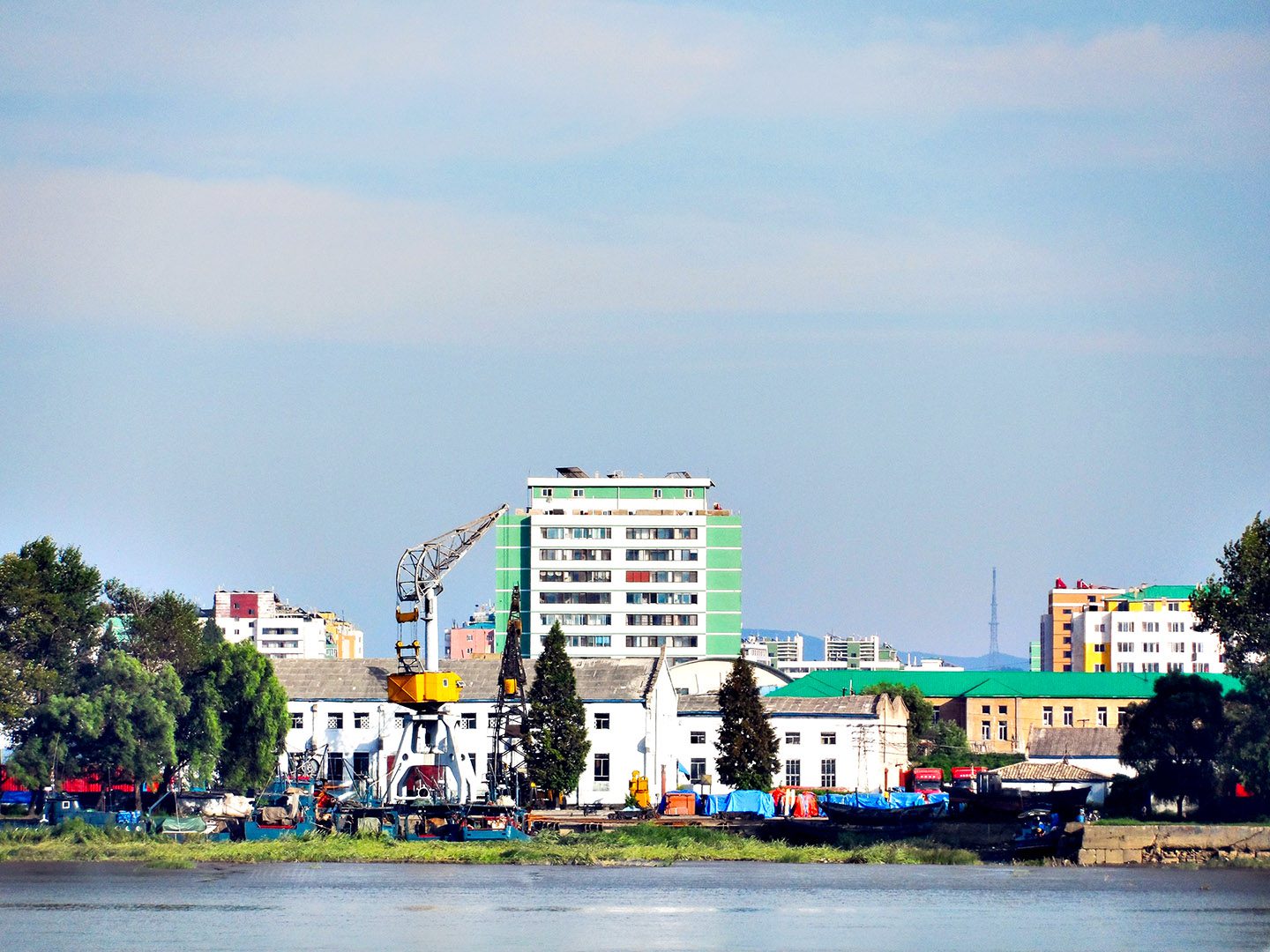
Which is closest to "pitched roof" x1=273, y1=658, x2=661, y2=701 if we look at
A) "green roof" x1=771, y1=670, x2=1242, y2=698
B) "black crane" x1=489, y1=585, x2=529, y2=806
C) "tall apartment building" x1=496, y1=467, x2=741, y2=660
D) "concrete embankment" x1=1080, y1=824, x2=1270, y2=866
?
"black crane" x1=489, y1=585, x2=529, y2=806

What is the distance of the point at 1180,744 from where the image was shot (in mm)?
94250

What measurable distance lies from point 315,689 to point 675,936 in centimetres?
5915

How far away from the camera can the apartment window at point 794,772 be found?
114 metres

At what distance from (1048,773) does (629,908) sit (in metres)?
67.6

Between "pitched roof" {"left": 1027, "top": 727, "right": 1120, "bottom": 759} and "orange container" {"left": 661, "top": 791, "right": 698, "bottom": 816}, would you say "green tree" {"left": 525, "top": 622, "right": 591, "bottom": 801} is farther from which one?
"pitched roof" {"left": 1027, "top": 727, "right": 1120, "bottom": 759}

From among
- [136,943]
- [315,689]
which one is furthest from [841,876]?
[315,689]

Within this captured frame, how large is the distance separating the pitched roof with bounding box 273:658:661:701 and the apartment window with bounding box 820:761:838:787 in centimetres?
1091

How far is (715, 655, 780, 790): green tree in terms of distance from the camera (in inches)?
4112

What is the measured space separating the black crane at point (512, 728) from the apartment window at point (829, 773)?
16754 millimetres

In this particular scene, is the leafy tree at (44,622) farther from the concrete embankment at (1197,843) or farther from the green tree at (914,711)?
the green tree at (914,711)

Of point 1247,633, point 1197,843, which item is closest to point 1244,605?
point 1247,633

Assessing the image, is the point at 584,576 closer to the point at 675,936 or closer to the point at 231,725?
the point at 231,725

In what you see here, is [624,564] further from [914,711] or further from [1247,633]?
[1247,633]

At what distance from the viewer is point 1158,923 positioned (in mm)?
60469
